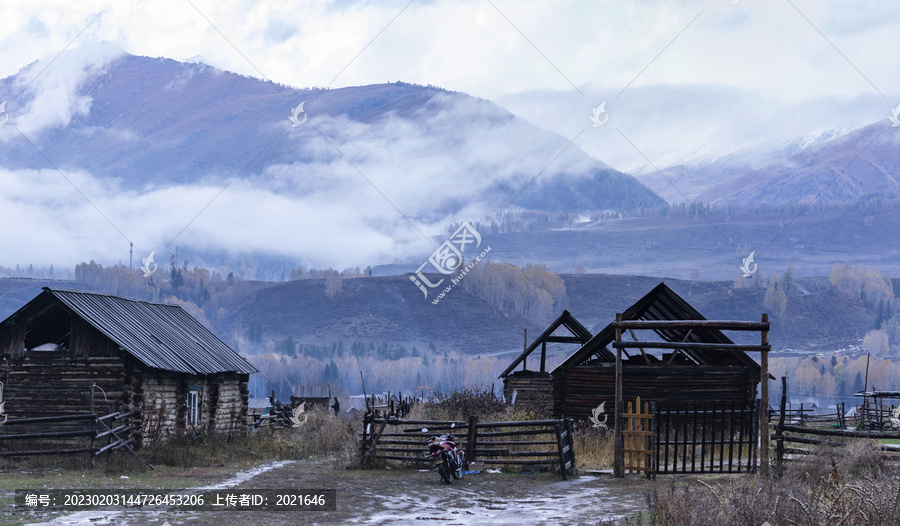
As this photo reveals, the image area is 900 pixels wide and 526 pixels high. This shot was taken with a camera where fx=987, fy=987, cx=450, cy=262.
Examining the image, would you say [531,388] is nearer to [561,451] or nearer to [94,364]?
[94,364]

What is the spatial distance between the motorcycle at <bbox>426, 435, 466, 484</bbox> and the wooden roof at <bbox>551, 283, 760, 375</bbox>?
7.64m

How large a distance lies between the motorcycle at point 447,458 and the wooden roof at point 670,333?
25.1 ft

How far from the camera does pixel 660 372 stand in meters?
31.6

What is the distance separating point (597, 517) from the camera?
51.0 feet

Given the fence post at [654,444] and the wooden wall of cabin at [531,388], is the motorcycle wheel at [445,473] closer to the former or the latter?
the fence post at [654,444]

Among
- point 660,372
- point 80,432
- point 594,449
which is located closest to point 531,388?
point 660,372

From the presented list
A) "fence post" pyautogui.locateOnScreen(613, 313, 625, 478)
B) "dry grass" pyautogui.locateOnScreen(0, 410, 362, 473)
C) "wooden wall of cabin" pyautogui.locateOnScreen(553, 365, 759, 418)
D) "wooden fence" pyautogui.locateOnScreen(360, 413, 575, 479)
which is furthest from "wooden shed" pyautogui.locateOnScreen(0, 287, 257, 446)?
"fence post" pyautogui.locateOnScreen(613, 313, 625, 478)

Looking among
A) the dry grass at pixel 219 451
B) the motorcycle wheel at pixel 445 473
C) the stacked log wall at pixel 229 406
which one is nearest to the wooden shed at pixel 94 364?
the dry grass at pixel 219 451

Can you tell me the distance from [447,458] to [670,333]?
12.1 metres

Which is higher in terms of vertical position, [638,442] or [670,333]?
[670,333]

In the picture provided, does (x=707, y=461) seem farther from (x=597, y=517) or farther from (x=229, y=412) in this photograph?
(x=229, y=412)

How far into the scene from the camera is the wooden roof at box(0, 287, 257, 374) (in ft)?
91.2

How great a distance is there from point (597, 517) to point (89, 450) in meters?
13.9

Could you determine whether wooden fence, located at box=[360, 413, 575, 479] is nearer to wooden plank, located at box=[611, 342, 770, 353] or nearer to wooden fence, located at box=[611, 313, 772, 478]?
wooden fence, located at box=[611, 313, 772, 478]
